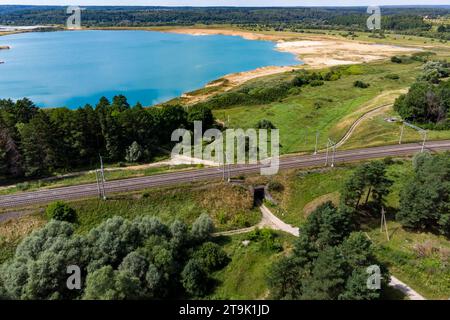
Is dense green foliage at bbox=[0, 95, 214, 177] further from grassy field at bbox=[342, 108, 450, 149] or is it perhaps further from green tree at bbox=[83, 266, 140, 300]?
grassy field at bbox=[342, 108, 450, 149]

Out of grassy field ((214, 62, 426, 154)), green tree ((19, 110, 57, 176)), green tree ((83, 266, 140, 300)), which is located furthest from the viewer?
grassy field ((214, 62, 426, 154))

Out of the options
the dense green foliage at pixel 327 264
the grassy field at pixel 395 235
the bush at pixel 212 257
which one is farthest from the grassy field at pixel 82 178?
the dense green foliage at pixel 327 264

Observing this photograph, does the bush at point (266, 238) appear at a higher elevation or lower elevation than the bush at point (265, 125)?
lower

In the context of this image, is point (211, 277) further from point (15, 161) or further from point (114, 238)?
point (15, 161)

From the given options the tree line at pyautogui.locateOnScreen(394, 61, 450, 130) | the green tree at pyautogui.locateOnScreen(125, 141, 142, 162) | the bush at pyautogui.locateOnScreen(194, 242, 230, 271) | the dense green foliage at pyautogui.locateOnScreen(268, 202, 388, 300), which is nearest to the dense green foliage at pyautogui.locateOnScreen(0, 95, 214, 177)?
the green tree at pyautogui.locateOnScreen(125, 141, 142, 162)

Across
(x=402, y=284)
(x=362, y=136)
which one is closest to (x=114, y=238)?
(x=402, y=284)

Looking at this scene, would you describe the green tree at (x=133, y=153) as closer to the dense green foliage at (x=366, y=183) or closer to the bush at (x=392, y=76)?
the dense green foliage at (x=366, y=183)
